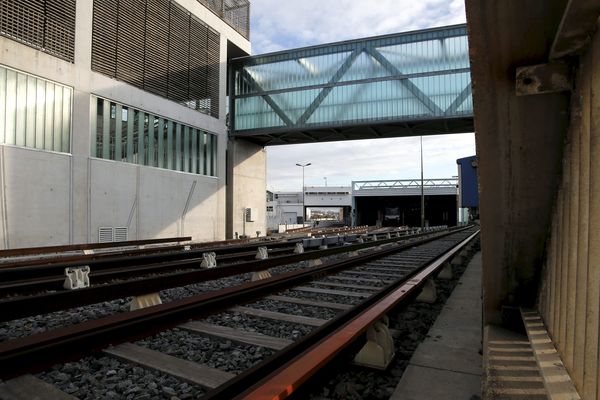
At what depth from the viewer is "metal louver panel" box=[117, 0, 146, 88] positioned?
1842cm

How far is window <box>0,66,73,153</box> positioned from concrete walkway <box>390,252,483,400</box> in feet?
49.2

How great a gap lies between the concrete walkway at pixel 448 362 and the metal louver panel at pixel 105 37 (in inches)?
696

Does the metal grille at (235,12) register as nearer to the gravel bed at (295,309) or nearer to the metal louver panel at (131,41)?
the metal louver panel at (131,41)

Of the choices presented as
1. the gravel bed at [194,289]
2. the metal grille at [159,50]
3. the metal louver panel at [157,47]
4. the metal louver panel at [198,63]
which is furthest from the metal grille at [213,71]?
the gravel bed at [194,289]

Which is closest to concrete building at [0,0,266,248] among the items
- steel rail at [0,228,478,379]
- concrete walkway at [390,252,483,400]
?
steel rail at [0,228,478,379]

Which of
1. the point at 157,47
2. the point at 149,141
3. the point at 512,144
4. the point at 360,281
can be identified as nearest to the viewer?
the point at 512,144

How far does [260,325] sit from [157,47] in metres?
20.1

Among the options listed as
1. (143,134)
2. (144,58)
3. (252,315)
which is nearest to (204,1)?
(144,58)

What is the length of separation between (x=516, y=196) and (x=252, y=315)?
3152 mm

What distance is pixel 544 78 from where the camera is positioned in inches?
82.4

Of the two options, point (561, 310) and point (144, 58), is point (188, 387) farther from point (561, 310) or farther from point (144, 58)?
point (144, 58)

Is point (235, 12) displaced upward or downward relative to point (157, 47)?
upward

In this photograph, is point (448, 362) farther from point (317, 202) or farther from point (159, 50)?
point (317, 202)

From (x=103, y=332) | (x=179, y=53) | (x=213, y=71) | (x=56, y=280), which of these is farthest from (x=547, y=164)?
(x=213, y=71)
